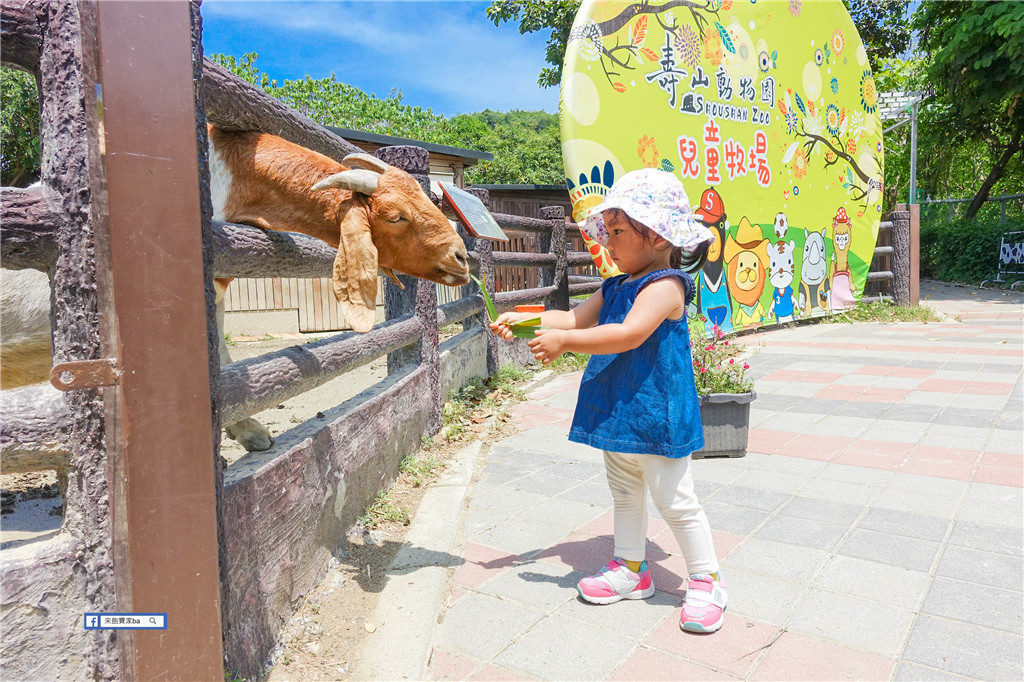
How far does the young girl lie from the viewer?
224 centimetres

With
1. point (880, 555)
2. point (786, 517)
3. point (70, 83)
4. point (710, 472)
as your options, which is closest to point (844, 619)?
point (880, 555)

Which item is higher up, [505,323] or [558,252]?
[558,252]

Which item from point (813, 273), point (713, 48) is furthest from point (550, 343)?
point (813, 273)

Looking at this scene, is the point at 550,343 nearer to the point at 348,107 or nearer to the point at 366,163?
the point at 366,163

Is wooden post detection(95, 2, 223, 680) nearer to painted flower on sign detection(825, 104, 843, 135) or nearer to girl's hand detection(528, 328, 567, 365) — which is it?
girl's hand detection(528, 328, 567, 365)

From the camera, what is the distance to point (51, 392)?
169cm

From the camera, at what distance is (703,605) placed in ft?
7.42

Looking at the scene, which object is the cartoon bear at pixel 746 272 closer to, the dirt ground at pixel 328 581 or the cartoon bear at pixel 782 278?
the cartoon bear at pixel 782 278

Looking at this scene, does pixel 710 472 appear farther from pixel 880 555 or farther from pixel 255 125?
pixel 255 125

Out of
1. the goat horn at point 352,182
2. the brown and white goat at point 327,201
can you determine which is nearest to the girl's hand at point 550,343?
the brown and white goat at point 327,201

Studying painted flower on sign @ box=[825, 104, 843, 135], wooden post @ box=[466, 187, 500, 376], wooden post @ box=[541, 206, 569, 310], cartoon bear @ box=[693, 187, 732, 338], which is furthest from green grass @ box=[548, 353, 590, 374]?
painted flower on sign @ box=[825, 104, 843, 135]

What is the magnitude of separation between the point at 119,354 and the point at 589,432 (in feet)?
4.92

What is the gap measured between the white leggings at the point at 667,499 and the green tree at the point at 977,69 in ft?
50.6
